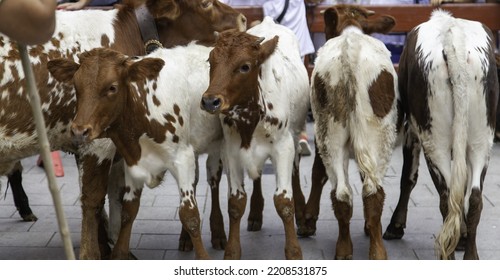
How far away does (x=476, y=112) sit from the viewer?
5406 mm

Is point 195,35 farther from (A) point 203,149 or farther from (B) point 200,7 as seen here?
(A) point 203,149

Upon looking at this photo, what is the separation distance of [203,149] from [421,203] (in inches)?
94.4

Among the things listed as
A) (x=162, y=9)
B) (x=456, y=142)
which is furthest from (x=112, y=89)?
(x=456, y=142)

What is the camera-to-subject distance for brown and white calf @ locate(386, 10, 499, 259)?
17.5 ft

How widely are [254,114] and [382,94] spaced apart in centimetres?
80

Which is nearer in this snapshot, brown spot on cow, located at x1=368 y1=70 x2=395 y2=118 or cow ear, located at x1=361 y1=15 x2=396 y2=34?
brown spot on cow, located at x1=368 y1=70 x2=395 y2=118

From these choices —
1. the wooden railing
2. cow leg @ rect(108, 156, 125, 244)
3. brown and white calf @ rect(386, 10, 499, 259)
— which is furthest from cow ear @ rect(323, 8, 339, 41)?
the wooden railing

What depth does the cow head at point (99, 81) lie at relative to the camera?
4.96m

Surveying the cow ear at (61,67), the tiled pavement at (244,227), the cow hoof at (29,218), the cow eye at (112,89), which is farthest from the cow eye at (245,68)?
the cow hoof at (29,218)

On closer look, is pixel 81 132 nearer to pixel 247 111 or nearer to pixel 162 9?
pixel 247 111

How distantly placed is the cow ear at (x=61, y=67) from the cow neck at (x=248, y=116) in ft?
3.12

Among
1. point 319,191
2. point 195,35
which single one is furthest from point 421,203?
point 195,35

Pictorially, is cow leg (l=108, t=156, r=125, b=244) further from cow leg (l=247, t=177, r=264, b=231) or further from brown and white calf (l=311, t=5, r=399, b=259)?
brown and white calf (l=311, t=5, r=399, b=259)
